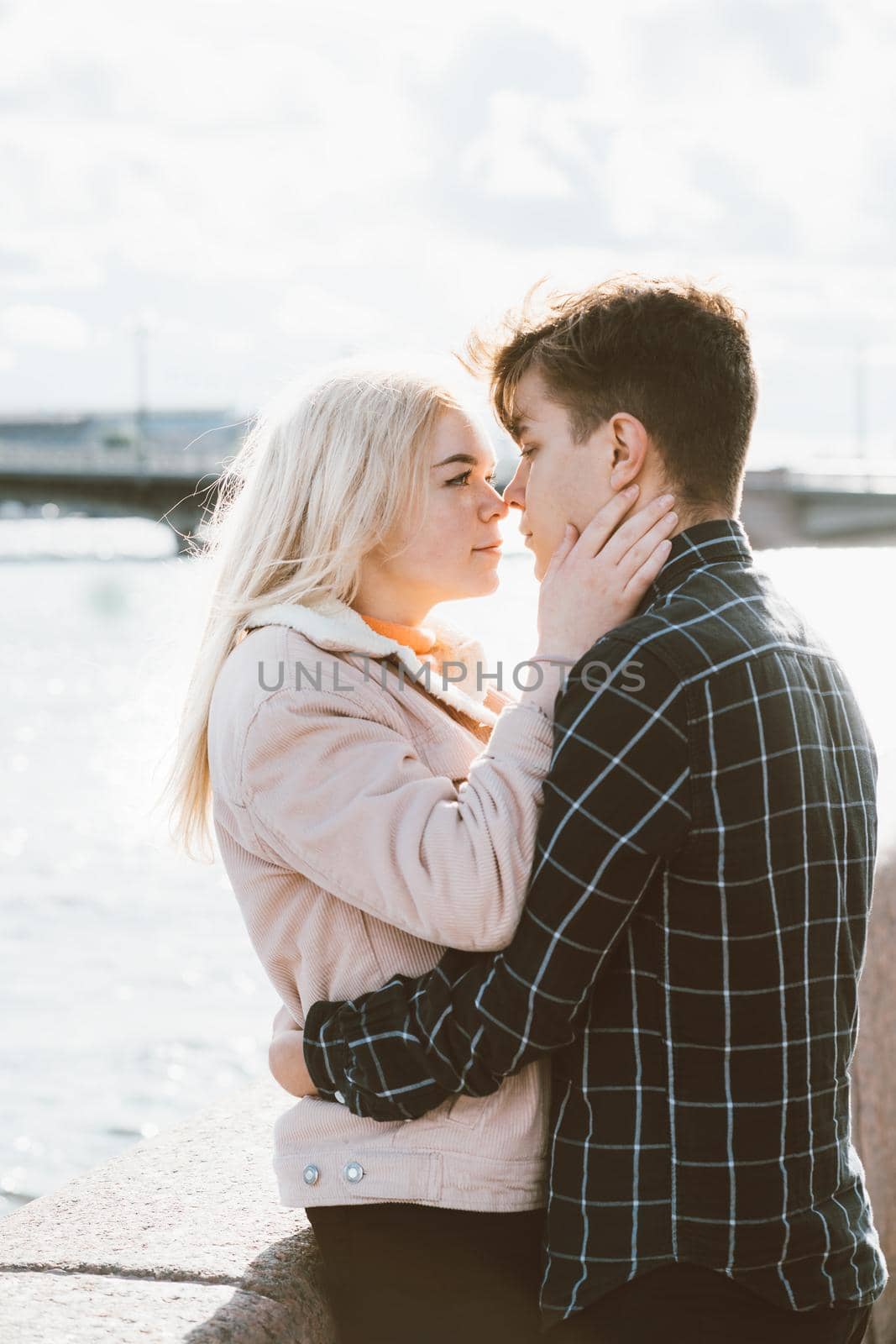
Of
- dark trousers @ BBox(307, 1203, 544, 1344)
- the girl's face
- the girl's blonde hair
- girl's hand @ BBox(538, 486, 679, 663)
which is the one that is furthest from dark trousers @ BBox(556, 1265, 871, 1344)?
the girl's face

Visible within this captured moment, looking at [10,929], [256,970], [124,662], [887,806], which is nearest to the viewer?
[887,806]

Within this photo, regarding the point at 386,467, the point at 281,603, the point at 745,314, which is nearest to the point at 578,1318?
the point at 281,603

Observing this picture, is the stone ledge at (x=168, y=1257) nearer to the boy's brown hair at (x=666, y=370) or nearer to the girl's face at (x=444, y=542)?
the girl's face at (x=444, y=542)

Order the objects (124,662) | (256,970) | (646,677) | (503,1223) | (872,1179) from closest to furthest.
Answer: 1. (646,677)
2. (503,1223)
3. (872,1179)
4. (256,970)
5. (124,662)

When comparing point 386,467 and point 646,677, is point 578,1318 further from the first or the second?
point 386,467

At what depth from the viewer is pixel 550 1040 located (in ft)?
6.66

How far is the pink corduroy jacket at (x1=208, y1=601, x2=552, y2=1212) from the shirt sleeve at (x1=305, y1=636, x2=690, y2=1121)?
6 centimetres

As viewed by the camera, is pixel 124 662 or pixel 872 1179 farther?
pixel 124 662

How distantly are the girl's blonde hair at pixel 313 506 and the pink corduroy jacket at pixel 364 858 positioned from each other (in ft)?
0.37

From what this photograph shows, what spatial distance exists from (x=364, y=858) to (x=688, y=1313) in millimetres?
732

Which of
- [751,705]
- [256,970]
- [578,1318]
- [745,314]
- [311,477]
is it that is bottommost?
[256,970]

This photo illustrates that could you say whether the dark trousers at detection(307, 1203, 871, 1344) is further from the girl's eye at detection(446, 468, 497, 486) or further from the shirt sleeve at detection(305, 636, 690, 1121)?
the girl's eye at detection(446, 468, 497, 486)

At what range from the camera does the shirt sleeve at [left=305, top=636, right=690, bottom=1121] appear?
195cm

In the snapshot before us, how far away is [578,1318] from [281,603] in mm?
1139
